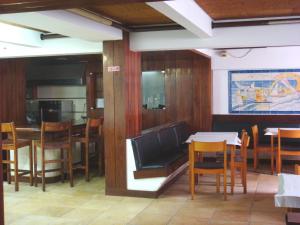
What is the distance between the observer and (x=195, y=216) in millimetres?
4875

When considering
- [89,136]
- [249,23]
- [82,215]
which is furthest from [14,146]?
[249,23]

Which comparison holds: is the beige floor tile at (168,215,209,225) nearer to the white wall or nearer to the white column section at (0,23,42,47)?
the white column section at (0,23,42,47)

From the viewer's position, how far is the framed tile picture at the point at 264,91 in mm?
8172

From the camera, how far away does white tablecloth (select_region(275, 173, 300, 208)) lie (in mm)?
2781

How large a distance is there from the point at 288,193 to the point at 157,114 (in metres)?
6.10

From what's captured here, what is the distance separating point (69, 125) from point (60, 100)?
4.09 metres

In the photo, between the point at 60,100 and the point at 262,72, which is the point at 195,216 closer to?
the point at 262,72

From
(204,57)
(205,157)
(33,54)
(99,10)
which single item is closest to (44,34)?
(33,54)

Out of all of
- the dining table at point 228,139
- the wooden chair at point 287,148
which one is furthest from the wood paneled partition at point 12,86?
the wooden chair at point 287,148

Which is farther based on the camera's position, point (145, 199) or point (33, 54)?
point (33, 54)

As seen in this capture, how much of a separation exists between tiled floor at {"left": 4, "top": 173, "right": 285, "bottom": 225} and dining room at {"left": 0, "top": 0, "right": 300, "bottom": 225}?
25 millimetres

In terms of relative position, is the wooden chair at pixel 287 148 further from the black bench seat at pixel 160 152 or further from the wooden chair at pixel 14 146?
the wooden chair at pixel 14 146

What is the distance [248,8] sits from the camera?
4.68 metres

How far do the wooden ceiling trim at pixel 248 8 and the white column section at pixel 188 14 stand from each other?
0.27 ft
